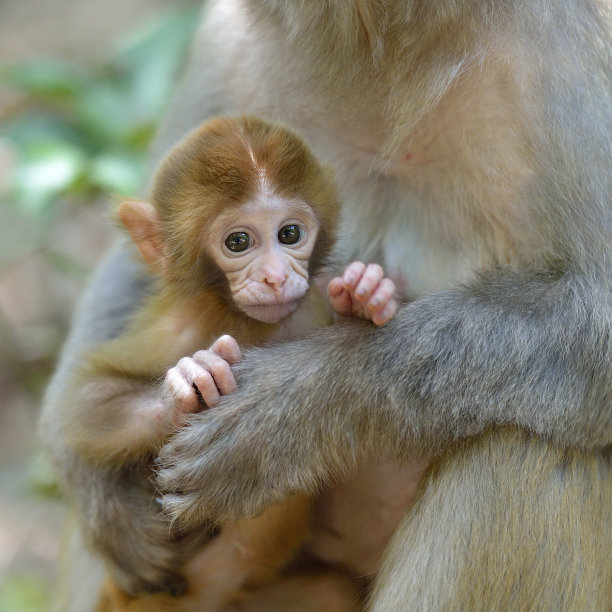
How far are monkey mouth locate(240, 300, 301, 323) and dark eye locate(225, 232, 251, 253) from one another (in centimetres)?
15

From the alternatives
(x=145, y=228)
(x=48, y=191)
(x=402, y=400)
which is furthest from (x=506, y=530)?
(x=48, y=191)

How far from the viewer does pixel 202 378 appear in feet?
8.63

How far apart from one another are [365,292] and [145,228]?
719 millimetres

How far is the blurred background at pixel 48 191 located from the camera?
4.89 m

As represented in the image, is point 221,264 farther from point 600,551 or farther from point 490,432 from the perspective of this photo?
point 600,551

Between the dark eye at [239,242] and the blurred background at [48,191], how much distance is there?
1382 mm

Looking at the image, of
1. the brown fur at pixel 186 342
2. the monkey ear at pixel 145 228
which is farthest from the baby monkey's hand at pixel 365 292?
the monkey ear at pixel 145 228

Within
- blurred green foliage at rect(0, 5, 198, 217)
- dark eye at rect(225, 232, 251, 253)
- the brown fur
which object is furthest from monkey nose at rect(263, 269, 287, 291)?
blurred green foliage at rect(0, 5, 198, 217)

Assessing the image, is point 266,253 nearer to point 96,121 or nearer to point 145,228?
point 145,228

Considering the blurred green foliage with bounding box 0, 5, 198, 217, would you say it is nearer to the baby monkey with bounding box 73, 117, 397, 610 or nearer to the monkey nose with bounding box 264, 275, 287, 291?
the baby monkey with bounding box 73, 117, 397, 610

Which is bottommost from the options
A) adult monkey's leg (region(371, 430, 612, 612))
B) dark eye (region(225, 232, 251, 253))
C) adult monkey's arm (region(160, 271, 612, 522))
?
adult monkey's leg (region(371, 430, 612, 612))

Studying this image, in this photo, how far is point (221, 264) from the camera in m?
2.80

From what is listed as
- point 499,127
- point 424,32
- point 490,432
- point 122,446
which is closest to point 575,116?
point 499,127

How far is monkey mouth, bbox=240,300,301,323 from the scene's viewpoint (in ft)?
8.94
